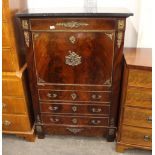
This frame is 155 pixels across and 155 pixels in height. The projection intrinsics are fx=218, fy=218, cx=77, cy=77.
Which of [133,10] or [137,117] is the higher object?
[133,10]

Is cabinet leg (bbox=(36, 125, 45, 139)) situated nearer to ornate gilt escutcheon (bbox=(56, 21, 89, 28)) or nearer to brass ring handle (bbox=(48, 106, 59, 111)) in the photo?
brass ring handle (bbox=(48, 106, 59, 111))

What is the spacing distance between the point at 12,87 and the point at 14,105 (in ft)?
0.58

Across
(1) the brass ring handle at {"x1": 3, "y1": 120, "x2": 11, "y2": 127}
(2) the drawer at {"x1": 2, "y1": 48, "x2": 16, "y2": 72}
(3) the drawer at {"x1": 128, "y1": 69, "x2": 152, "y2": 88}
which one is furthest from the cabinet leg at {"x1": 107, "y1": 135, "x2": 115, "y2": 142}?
(2) the drawer at {"x1": 2, "y1": 48, "x2": 16, "y2": 72}

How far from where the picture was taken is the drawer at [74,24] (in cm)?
143

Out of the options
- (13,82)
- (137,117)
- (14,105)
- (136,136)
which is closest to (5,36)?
(13,82)

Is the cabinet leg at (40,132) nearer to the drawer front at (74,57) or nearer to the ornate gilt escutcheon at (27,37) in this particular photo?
the drawer front at (74,57)

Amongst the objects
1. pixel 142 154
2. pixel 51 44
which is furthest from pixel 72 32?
pixel 142 154

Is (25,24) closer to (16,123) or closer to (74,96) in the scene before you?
(74,96)

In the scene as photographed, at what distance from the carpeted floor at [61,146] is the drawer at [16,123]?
15cm

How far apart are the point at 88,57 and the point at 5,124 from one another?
3.22 ft

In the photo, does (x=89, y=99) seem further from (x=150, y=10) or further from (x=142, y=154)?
(x=150, y=10)

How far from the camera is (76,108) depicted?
1.81 m

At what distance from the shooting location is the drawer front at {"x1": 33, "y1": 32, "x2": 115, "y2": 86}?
1502mm

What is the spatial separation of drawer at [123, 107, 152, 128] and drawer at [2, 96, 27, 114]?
0.83 m
